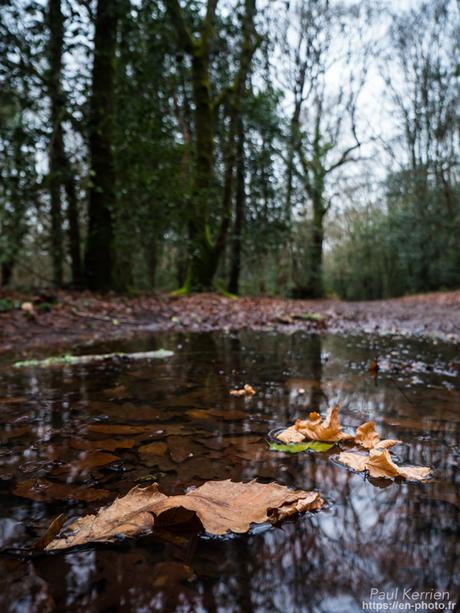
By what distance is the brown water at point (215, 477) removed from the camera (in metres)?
0.69

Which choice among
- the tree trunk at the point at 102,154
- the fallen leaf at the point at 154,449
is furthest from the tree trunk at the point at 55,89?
the fallen leaf at the point at 154,449

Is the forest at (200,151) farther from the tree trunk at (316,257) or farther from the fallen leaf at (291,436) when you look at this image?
the fallen leaf at (291,436)

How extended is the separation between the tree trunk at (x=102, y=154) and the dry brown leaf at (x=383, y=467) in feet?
19.9

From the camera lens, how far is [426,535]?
0.85 m

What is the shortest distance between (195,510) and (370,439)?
683 mm

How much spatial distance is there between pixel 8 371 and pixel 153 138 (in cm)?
674

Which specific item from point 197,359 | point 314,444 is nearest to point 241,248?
point 197,359

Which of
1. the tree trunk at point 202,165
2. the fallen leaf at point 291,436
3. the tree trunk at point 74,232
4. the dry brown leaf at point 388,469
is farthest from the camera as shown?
the tree trunk at point 202,165

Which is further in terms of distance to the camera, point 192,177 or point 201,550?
point 192,177

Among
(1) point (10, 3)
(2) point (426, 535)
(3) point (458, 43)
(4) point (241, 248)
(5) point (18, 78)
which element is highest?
(3) point (458, 43)

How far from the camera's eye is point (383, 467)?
3.67 ft

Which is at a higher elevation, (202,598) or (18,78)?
(18,78)

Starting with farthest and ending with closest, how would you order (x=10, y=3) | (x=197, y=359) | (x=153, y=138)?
(x=153, y=138), (x=10, y=3), (x=197, y=359)

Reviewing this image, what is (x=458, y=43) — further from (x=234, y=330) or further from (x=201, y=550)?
(x=201, y=550)
